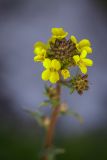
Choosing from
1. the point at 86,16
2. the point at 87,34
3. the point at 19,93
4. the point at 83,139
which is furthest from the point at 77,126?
the point at 86,16

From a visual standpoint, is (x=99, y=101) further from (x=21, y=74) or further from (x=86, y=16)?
(x=86, y=16)

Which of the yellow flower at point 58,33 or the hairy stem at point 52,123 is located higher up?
the yellow flower at point 58,33

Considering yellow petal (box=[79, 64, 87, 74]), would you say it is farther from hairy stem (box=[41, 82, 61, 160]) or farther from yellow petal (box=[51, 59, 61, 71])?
hairy stem (box=[41, 82, 61, 160])

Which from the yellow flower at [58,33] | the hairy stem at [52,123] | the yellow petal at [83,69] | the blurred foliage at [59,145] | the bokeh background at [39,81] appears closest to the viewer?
the yellow petal at [83,69]

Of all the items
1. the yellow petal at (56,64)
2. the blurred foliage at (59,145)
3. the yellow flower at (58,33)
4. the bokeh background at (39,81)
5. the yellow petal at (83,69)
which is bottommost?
the yellow petal at (83,69)

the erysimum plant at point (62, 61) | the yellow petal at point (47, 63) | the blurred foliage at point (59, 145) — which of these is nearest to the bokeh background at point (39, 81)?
the blurred foliage at point (59, 145)

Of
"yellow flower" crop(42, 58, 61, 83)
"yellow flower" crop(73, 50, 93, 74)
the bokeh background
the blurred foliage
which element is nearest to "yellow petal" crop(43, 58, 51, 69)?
"yellow flower" crop(42, 58, 61, 83)

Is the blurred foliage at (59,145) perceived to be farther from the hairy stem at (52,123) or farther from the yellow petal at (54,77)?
the yellow petal at (54,77)
